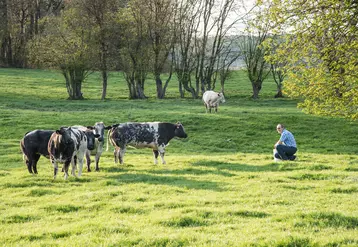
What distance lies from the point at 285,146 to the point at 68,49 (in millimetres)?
36062

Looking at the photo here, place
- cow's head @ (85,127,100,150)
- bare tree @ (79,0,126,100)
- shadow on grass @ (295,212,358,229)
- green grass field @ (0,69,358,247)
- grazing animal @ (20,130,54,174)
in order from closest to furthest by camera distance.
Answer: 1. green grass field @ (0,69,358,247)
2. shadow on grass @ (295,212,358,229)
3. grazing animal @ (20,130,54,174)
4. cow's head @ (85,127,100,150)
5. bare tree @ (79,0,126,100)

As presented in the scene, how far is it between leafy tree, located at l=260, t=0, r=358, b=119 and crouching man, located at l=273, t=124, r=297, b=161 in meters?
2.66

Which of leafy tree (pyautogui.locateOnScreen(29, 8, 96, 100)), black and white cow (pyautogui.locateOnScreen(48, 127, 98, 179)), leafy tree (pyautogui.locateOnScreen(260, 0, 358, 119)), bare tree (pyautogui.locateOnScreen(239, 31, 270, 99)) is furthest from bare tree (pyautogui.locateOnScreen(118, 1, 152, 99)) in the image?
black and white cow (pyautogui.locateOnScreen(48, 127, 98, 179))

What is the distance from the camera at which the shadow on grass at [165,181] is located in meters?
14.0

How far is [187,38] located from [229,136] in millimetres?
30790

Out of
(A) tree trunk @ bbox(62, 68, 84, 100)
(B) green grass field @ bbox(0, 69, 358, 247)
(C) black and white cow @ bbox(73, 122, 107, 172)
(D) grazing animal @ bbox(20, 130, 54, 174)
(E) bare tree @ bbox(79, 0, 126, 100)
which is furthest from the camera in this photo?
(E) bare tree @ bbox(79, 0, 126, 100)

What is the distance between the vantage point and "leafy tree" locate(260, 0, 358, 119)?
15.7 m

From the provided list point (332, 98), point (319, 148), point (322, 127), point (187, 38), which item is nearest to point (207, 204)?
point (332, 98)

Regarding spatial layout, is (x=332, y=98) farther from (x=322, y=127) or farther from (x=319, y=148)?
(x=322, y=127)

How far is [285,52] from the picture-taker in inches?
737

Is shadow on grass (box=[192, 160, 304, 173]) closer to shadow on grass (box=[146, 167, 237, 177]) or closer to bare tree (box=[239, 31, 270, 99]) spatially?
shadow on grass (box=[146, 167, 237, 177])

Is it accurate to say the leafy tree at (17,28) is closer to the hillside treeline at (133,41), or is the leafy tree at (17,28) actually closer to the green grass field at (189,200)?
the hillside treeline at (133,41)

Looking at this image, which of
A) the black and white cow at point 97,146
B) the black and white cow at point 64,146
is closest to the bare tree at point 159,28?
the black and white cow at point 97,146

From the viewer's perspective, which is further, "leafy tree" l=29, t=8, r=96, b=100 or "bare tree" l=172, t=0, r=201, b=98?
"bare tree" l=172, t=0, r=201, b=98
